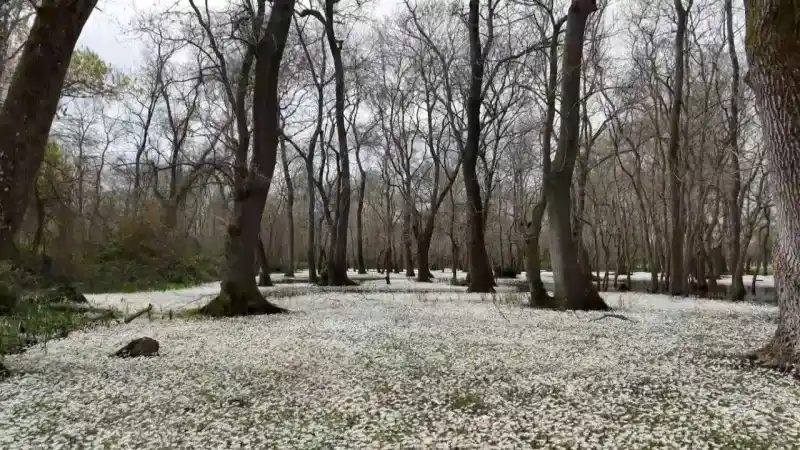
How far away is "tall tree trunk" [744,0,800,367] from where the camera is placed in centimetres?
549

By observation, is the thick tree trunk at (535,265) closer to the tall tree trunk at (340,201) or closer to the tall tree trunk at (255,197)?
the tall tree trunk at (255,197)

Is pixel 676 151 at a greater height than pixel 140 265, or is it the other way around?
pixel 676 151

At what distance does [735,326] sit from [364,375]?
708 cm

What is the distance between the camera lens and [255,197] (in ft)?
37.2

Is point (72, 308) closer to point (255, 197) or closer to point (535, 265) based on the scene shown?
point (255, 197)

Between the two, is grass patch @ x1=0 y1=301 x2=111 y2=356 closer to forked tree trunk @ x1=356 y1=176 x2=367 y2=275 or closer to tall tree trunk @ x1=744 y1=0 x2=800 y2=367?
tall tree trunk @ x1=744 y1=0 x2=800 y2=367

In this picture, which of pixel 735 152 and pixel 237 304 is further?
pixel 735 152

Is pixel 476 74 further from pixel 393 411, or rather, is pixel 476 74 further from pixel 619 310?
pixel 393 411

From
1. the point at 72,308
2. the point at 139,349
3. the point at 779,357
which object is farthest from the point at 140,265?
the point at 779,357

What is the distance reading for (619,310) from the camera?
37.3ft

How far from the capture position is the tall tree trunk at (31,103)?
212 inches

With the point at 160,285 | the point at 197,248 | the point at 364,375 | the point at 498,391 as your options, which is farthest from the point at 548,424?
the point at 197,248

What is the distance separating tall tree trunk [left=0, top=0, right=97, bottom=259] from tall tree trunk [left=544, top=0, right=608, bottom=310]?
31.5ft

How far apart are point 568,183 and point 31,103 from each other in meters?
10.3
